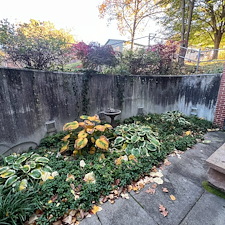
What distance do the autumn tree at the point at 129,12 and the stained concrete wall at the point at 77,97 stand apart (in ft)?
23.8

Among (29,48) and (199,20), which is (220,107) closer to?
(29,48)

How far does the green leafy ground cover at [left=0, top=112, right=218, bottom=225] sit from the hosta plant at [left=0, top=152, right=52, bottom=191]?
0.08 feet

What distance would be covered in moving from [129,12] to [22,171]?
38.1ft

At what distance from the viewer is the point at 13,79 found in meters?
2.32

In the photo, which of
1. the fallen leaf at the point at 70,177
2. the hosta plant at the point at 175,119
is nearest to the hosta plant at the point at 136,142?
the fallen leaf at the point at 70,177

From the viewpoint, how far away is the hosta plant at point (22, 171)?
1.60 meters

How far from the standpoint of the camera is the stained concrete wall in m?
2.35

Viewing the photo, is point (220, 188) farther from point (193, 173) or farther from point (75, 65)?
point (75, 65)

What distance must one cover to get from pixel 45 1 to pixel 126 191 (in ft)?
34.4

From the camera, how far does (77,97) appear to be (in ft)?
10.8

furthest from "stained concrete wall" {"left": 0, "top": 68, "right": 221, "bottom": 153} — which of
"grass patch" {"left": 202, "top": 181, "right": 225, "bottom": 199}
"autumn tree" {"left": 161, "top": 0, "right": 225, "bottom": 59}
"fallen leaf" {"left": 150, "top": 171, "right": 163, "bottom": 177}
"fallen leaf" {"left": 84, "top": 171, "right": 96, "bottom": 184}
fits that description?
Answer: "autumn tree" {"left": 161, "top": 0, "right": 225, "bottom": 59}

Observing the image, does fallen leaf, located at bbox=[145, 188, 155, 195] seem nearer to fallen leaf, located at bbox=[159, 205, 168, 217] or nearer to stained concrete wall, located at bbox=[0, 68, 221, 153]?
fallen leaf, located at bbox=[159, 205, 168, 217]

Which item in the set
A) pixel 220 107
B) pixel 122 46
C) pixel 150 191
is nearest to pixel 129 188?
pixel 150 191

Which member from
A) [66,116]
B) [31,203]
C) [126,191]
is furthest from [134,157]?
[66,116]
